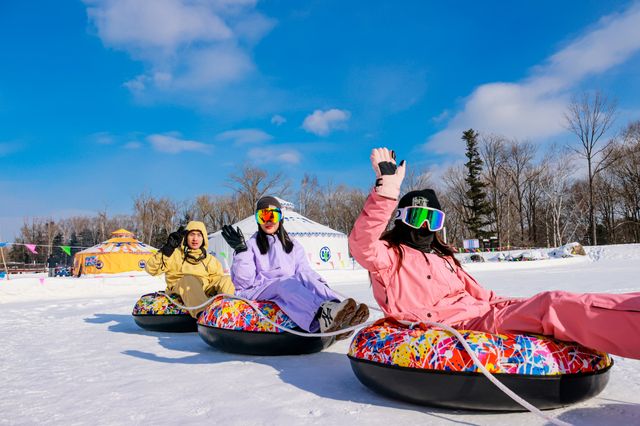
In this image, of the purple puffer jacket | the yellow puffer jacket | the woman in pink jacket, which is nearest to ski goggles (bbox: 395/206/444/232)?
the woman in pink jacket

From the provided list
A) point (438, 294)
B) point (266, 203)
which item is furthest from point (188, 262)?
point (438, 294)

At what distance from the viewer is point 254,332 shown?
4270 mm

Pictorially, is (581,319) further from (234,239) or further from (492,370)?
(234,239)

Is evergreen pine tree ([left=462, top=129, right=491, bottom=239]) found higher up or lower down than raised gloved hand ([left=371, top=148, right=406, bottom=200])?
higher up

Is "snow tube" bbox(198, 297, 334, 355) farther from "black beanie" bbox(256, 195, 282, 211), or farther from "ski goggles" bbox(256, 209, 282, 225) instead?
"black beanie" bbox(256, 195, 282, 211)

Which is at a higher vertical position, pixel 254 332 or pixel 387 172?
pixel 387 172

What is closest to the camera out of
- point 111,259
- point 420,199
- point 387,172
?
point 387,172

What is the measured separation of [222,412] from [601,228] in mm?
48922

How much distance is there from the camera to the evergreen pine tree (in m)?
39.3

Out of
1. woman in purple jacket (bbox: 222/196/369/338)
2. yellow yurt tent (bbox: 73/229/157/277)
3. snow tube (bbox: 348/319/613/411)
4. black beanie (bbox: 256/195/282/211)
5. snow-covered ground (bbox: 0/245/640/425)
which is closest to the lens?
snow tube (bbox: 348/319/613/411)

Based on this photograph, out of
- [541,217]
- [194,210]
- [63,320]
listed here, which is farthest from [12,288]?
[541,217]

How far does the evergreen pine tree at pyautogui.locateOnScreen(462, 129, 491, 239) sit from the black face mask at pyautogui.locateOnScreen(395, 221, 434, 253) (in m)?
37.9

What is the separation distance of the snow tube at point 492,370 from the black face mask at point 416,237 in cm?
66

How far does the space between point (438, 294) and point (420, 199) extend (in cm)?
64
